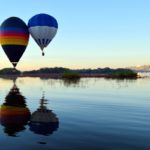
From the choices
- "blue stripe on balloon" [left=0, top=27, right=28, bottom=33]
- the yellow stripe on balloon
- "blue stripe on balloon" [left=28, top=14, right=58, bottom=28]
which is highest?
"blue stripe on balloon" [left=28, top=14, right=58, bottom=28]

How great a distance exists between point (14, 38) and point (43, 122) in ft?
106

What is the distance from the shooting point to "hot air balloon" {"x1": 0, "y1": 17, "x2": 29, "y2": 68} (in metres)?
56.4

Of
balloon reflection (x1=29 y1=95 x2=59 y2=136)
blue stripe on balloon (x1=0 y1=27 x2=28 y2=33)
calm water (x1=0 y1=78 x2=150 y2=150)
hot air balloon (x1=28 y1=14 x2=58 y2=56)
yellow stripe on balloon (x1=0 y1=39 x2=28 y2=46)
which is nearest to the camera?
calm water (x1=0 y1=78 x2=150 y2=150)

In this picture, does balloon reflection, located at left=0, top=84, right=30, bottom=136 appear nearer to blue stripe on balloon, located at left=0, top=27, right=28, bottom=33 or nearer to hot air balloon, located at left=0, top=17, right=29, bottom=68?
hot air balloon, located at left=0, top=17, right=29, bottom=68

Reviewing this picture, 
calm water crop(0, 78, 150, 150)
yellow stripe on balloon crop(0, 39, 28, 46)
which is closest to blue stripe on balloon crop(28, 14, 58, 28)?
yellow stripe on balloon crop(0, 39, 28, 46)

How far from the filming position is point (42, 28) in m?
55.9

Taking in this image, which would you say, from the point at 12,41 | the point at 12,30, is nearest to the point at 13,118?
the point at 12,41

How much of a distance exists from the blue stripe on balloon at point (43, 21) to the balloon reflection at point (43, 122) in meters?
25.9

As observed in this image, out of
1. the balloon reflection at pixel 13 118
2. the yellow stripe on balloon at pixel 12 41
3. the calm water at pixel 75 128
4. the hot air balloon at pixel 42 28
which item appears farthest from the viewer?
the yellow stripe on balloon at pixel 12 41

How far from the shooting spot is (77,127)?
2344 centimetres

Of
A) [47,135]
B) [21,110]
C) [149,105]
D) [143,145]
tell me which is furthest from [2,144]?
[149,105]

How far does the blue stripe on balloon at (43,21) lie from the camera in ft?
184

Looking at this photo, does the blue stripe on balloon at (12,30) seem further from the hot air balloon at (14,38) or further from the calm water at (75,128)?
the calm water at (75,128)

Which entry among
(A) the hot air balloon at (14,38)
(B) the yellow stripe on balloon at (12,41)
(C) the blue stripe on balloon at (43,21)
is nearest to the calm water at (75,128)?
(A) the hot air balloon at (14,38)
